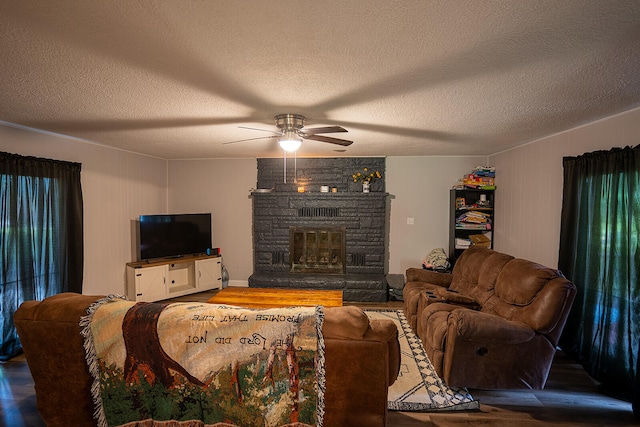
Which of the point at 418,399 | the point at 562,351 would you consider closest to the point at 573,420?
the point at 418,399

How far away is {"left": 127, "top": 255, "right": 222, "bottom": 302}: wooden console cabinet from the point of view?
4277mm

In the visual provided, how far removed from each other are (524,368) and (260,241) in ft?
13.2

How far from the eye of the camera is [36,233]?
3104 mm

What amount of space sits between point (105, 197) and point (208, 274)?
189 centimetres

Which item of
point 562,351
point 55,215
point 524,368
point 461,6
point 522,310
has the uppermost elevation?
point 461,6

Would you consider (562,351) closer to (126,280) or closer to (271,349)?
(271,349)

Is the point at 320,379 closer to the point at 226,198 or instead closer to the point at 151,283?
the point at 151,283

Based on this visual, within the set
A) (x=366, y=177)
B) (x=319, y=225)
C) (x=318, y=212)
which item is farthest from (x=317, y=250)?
(x=366, y=177)

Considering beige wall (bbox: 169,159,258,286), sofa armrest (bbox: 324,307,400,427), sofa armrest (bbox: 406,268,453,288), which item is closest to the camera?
sofa armrest (bbox: 324,307,400,427)

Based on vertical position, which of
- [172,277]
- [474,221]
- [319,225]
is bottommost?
[172,277]

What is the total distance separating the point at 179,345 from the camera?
4.91ft

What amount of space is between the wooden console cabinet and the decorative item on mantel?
9.10 ft

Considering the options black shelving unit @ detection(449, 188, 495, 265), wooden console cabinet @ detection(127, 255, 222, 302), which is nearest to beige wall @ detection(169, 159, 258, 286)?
wooden console cabinet @ detection(127, 255, 222, 302)

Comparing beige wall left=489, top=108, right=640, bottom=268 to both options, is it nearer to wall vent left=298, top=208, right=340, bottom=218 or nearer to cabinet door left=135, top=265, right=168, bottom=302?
wall vent left=298, top=208, right=340, bottom=218
